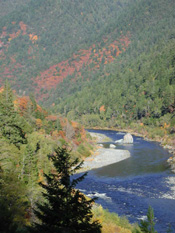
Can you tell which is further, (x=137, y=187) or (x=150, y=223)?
(x=137, y=187)

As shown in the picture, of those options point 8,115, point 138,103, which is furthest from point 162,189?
point 138,103

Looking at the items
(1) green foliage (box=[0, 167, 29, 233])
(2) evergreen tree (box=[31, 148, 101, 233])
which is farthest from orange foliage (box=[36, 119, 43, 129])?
(2) evergreen tree (box=[31, 148, 101, 233])

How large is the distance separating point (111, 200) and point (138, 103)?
100.0 metres

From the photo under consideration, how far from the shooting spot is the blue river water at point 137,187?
1282 inches

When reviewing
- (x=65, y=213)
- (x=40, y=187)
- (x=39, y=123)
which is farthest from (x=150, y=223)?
(x=39, y=123)

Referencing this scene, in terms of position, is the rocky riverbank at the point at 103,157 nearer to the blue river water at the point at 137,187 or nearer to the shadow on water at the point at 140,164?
the shadow on water at the point at 140,164

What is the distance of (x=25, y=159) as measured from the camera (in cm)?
3441

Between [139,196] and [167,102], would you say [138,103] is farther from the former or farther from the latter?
[139,196]

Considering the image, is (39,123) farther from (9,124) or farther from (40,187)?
(40,187)

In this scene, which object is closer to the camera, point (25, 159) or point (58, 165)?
point (58, 165)

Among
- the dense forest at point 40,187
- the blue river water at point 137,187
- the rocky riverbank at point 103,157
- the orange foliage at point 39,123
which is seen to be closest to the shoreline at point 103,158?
the rocky riverbank at point 103,157

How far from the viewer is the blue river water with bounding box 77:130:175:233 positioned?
32562 mm

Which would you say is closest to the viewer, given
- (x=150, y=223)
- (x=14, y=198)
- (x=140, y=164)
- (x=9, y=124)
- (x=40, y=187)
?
(x=150, y=223)

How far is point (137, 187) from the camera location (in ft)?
140
